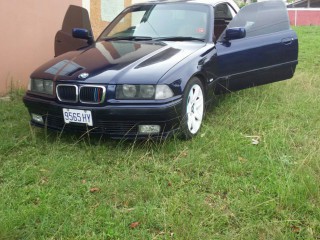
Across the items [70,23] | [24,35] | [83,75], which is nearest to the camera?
[83,75]

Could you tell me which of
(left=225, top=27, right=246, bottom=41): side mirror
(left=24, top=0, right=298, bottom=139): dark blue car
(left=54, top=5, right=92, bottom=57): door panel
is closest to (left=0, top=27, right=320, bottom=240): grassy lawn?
(left=24, top=0, right=298, bottom=139): dark blue car

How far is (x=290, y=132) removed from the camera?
448 centimetres

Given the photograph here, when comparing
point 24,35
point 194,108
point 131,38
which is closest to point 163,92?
point 194,108

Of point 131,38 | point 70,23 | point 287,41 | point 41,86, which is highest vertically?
point 70,23

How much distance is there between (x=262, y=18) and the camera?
213 inches

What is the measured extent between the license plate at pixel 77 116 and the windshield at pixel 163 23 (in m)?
1.52

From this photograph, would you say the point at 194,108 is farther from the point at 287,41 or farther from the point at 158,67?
the point at 287,41

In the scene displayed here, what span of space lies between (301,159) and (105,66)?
2.02m

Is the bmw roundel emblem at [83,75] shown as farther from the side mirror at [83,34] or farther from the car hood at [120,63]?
the side mirror at [83,34]

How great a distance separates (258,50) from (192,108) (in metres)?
1.49

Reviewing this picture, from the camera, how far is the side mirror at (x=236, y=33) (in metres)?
4.81

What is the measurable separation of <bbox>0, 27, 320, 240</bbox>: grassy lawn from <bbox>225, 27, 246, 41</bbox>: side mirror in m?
0.95

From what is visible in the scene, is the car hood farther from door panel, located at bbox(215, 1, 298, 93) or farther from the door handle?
the door handle

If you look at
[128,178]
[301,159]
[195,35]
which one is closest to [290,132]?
[301,159]
